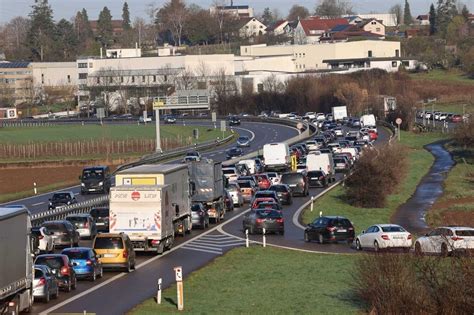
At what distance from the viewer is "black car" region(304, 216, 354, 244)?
47.2m

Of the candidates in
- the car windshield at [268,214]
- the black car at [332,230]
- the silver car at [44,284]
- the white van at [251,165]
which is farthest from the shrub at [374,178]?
the silver car at [44,284]

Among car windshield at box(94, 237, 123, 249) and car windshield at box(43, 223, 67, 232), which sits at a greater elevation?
car windshield at box(94, 237, 123, 249)

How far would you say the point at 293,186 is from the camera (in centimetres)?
6925

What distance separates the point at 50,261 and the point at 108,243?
428cm

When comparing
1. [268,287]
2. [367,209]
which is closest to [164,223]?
[268,287]

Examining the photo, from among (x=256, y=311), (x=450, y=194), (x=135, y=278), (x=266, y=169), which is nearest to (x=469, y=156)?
(x=266, y=169)

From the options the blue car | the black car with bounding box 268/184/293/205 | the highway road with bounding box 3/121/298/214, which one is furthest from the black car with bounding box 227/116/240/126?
the blue car

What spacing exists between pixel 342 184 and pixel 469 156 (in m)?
26.5

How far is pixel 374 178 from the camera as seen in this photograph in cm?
6556

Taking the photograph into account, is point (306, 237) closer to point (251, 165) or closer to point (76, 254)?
point (76, 254)

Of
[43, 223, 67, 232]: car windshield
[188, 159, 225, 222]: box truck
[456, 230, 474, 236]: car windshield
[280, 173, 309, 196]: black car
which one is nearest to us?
[456, 230, 474, 236]: car windshield

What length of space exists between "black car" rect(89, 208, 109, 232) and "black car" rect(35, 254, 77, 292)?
17417 mm

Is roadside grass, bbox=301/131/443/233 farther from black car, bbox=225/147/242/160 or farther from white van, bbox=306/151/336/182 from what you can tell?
black car, bbox=225/147/242/160

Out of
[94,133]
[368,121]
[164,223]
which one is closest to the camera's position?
[164,223]
